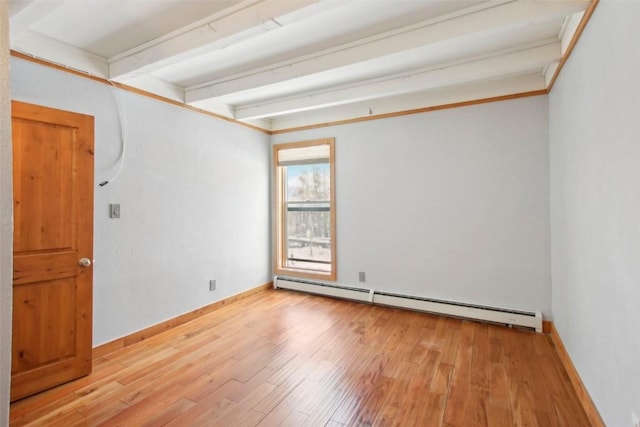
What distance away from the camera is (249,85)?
313 centimetres

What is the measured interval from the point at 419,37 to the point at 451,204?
202 cm

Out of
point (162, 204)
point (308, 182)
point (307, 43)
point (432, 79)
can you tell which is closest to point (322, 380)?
point (162, 204)

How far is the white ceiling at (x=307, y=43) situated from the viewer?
79.5 inches

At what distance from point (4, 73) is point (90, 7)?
199 cm

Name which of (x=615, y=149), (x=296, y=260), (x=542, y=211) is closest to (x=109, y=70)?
(x=296, y=260)

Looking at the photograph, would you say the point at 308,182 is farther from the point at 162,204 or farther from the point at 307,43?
the point at 307,43

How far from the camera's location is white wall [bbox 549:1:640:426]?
1.41 meters

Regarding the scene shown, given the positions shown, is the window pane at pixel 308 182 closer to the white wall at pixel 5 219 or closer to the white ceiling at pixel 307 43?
the white ceiling at pixel 307 43

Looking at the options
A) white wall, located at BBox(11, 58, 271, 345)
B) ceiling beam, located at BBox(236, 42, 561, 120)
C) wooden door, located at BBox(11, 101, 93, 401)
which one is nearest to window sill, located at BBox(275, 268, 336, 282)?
white wall, located at BBox(11, 58, 271, 345)

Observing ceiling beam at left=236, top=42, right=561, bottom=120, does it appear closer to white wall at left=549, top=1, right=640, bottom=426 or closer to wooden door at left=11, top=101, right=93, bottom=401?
white wall at left=549, top=1, right=640, bottom=426

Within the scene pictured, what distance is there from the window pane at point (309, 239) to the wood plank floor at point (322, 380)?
1.39 meters

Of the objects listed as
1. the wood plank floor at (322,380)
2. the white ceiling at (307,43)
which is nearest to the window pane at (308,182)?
the white ceiling at (307,43)

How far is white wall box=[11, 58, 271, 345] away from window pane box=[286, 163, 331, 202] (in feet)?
1.84

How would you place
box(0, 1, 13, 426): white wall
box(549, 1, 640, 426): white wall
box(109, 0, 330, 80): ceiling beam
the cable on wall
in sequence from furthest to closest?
the cable on wall, box(109, 0, 330, 80): ceiling beam, box(549, 1, 640, 426): white wall, box(0, 1, 13, 426): white wall
